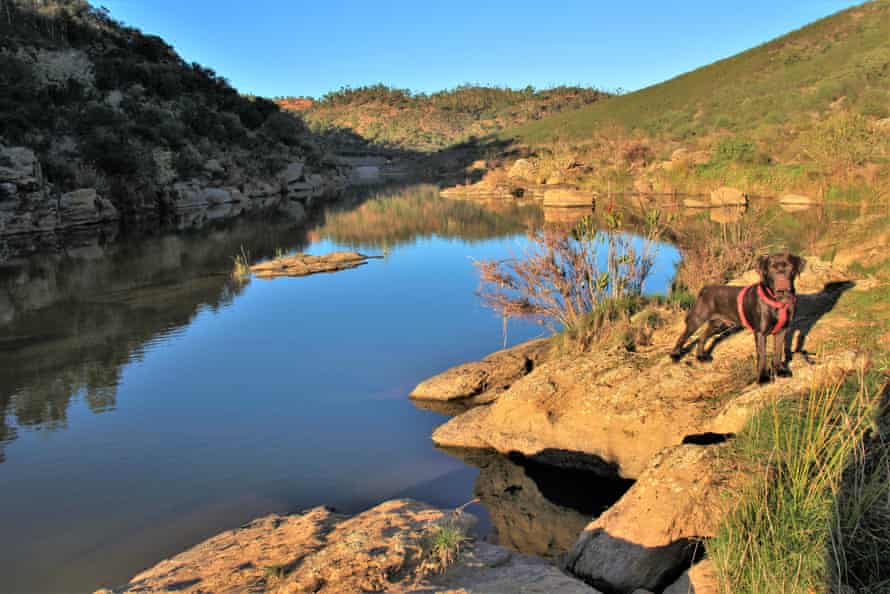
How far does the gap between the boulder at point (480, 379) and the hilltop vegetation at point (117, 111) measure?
2548 cm

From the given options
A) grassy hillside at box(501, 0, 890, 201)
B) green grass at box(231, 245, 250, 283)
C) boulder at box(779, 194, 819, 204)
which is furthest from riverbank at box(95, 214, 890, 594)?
boulder at box(779, 194, 819, 204)

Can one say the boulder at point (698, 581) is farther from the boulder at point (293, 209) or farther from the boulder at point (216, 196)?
the boulder at point (216, 196)

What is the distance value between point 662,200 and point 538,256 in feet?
69.1

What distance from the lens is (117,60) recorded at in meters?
47.1

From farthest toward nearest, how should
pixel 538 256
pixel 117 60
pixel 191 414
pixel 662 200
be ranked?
pixel 117 60 → pixel 662 200 → pixel 538 256 → pixel 191 414

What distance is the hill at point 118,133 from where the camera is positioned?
27625 mm

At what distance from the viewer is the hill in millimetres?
27625

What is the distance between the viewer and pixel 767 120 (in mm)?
40781

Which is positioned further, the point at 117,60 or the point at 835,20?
the point at 835,20

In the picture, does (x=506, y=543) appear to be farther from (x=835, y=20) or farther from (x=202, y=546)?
(x=835, y=20)

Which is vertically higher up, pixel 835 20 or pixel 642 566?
pixel 835 20

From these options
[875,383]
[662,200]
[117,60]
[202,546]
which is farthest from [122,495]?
[117,60]

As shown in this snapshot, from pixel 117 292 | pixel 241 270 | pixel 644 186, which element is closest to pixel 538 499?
pixel 117 292

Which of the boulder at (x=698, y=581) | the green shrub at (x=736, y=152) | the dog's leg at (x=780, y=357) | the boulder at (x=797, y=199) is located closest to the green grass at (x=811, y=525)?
the boulder at (x=698, y=581)
